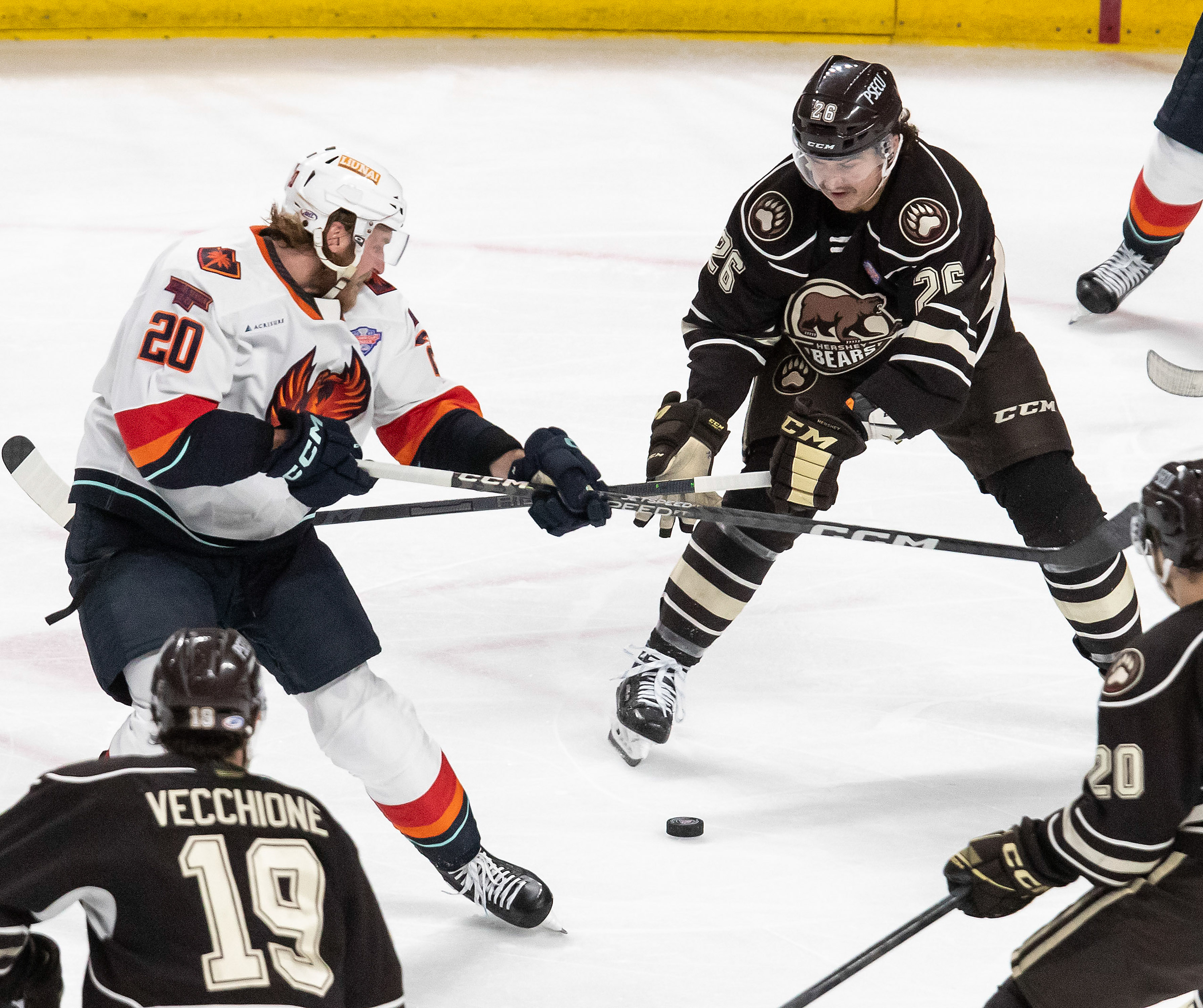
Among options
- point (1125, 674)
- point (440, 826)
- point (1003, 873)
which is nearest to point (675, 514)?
point (440, 826)

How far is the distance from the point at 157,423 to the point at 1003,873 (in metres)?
1.24

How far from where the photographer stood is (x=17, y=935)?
1.62m

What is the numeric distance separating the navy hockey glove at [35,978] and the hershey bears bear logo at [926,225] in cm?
178

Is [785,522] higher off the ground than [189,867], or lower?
higher

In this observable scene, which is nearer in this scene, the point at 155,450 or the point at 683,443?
the point at 155,450

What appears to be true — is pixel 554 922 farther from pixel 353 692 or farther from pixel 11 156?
pixel 11 156

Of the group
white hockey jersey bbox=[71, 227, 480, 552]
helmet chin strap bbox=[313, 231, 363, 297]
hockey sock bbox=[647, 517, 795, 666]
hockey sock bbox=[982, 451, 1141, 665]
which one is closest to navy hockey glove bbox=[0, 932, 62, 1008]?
white hockey jersey bbox=[71, 227, 480, 552]

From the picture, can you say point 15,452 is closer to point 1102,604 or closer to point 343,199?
point 343,199

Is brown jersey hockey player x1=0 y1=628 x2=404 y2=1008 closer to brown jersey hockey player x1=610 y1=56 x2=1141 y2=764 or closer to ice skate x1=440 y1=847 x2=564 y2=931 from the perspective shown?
ice skate x1=440 y1=847 x2=564 y2=931

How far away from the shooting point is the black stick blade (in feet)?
9.01

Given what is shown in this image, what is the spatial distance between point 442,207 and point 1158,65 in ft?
9.98

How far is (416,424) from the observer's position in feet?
9.05

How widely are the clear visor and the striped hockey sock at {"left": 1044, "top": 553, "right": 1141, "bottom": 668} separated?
79 centimetres

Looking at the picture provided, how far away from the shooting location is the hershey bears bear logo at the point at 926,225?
2873 millimetres
